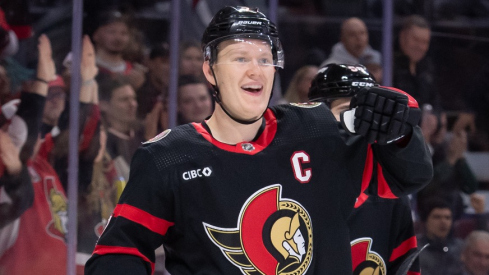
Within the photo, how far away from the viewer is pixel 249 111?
1.59 metres

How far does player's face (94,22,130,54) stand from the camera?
3.11 m

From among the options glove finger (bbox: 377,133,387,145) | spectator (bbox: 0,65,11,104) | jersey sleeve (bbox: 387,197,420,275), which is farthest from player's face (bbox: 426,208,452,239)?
glove finger (bbox: 377,133,387,145)

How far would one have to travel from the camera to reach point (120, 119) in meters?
3.21

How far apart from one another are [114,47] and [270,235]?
73.6 inches

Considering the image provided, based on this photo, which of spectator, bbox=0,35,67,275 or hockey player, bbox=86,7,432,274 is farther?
spectator, bbox=0,35,67,275

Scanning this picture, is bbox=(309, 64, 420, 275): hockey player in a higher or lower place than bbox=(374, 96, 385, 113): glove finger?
lower

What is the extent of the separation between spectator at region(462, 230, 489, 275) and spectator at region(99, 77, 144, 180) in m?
1.86

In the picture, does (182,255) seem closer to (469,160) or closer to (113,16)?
(113,16)

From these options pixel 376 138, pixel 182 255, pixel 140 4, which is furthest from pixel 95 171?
pixel 376 138

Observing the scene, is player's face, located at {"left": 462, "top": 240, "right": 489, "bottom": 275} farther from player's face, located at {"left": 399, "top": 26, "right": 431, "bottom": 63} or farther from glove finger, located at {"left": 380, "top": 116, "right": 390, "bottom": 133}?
glove finger, located at {"left": 380, "top": 116, "right": 390, "bottom": 133}

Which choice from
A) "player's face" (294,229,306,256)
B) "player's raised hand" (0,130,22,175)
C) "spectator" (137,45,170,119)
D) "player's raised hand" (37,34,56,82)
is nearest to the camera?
"player's face" (294,229,306,256)

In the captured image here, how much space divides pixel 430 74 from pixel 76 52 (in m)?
1.96

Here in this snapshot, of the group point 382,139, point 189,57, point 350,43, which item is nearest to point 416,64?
point 350,43

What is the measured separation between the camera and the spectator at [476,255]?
3.69 m
